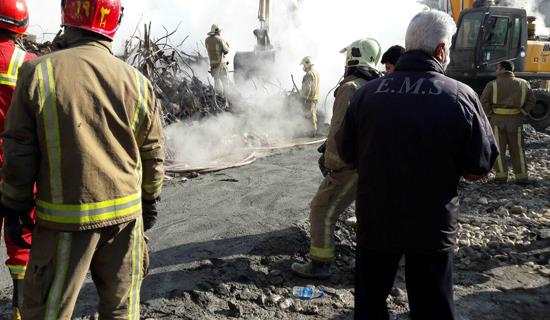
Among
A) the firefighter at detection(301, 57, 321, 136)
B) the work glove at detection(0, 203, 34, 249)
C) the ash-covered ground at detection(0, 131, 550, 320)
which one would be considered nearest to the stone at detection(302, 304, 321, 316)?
the ash-covered ground at detection(0, 131, 550, 320)

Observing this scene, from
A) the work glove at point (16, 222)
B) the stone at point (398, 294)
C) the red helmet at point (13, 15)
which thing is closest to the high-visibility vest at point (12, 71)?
the red helmet at point (13, 15)

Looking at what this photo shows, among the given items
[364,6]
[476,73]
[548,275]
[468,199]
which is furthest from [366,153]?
[364,6]

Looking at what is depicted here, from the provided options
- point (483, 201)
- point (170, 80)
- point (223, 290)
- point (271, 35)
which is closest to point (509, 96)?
point (483, 201)

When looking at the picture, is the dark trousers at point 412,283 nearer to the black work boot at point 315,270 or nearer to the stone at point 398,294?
the stone at point 398,294

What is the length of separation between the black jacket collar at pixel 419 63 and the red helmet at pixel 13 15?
2200mm

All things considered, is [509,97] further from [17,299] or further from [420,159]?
[17,299]

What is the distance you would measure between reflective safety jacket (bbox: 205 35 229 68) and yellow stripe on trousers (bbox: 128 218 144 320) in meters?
10.9

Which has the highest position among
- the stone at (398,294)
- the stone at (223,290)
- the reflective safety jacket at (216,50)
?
the reflective safety jacket at (216,50)

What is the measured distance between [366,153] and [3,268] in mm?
3320

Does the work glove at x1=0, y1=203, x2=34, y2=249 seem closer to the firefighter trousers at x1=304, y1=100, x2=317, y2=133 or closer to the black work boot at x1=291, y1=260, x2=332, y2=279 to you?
the black work boot at x1=291, y1=260, x2=332, y2=279

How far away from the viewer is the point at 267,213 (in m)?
5.88

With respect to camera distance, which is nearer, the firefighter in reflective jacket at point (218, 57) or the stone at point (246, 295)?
the stone at point (246, 295)

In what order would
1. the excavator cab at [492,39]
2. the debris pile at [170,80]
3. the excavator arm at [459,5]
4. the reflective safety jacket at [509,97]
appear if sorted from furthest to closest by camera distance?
the excavator arm at [459,5] < the excavator cab at [492,39] < the debris pile at [170,80] < the reflective safety jacket at [509,97]

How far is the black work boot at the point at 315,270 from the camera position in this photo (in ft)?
14.0
